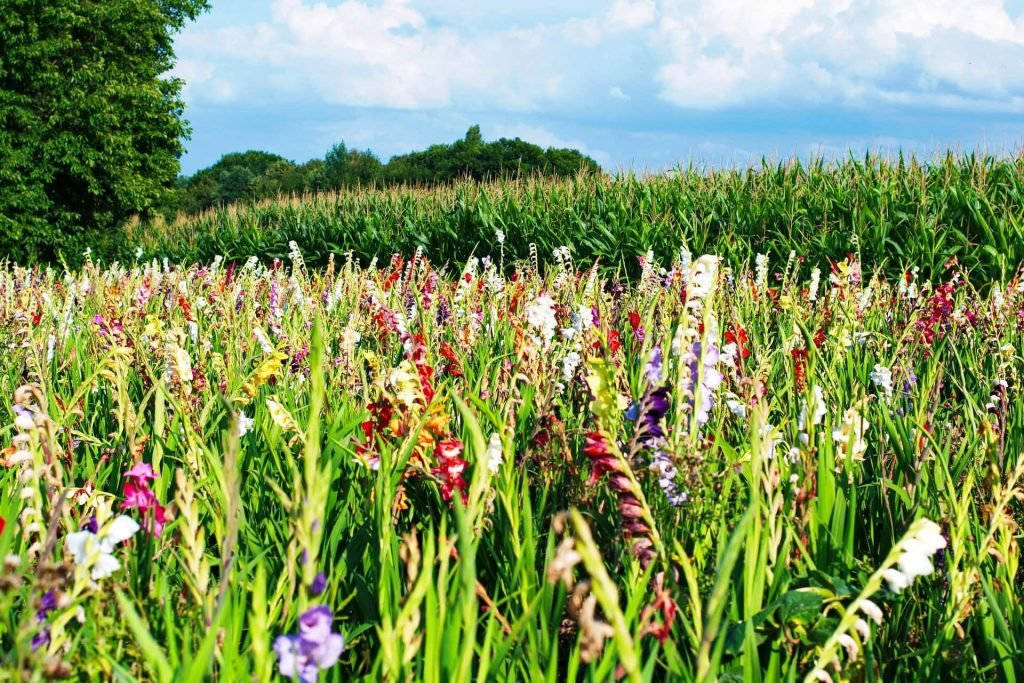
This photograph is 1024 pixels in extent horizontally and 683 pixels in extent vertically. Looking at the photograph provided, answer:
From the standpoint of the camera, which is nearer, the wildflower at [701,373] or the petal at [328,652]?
the petal at [328,652]

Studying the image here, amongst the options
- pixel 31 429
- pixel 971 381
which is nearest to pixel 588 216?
pixel 971 381

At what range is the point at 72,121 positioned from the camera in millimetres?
25391

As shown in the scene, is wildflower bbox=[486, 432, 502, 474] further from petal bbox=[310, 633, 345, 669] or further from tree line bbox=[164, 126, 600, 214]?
tree line bbox=[164, 126, 600, 214]

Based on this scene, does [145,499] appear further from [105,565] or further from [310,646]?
[310,646]

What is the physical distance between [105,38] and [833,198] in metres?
26.0

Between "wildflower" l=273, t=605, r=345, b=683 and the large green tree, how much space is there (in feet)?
89.0

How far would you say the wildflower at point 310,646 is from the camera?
2.37ft

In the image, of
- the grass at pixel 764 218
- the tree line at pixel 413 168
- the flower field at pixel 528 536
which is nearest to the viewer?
the flower field at pixel 528 536

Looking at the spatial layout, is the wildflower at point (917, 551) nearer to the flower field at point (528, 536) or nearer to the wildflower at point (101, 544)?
the flower field at point (528, 536)

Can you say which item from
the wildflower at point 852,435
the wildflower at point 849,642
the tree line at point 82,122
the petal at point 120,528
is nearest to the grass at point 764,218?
the wildflower at point 852,435

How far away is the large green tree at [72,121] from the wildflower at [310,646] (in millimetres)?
27136

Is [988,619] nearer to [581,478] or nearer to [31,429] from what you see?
[581,478]

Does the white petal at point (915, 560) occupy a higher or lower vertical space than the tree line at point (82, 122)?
lower

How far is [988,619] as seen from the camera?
1.42 meters
